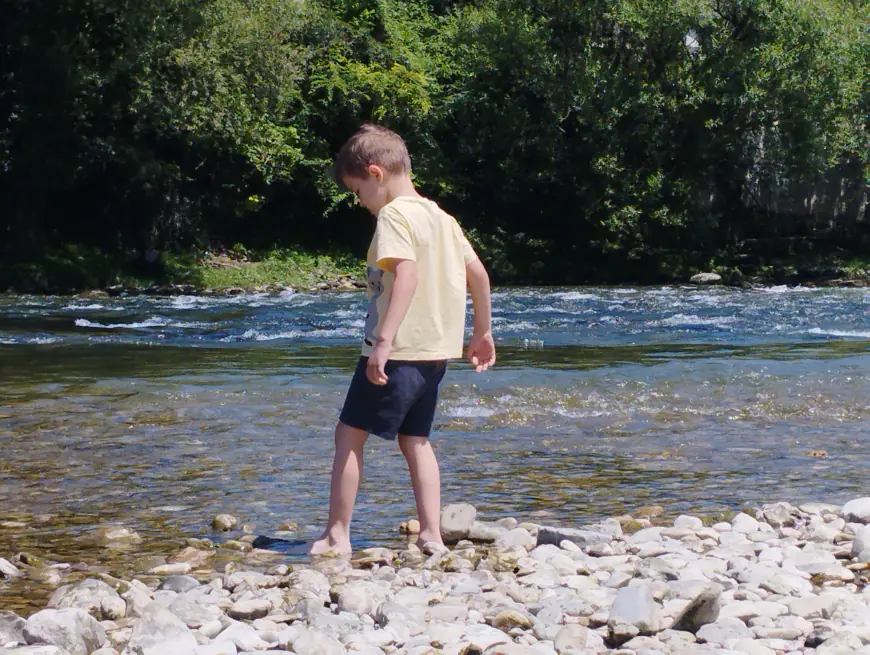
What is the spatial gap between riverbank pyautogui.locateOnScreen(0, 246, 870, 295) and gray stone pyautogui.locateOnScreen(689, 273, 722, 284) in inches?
3.3

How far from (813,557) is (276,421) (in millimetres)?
4499

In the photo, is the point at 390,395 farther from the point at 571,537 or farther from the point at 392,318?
the point at 571,537

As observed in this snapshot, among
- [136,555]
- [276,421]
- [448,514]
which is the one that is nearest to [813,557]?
[448,514]

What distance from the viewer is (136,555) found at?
15.0ft

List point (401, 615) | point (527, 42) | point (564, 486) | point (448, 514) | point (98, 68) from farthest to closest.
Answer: point (527, 42) < point (98, 68) < point (564, 486) < point (448, 514) < point (401, 615)

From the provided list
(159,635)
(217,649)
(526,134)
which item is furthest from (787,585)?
(526,134)

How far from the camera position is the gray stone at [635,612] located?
3389 mm

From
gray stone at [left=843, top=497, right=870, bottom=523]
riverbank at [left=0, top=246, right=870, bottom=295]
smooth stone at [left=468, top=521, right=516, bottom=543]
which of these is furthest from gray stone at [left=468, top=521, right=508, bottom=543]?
riverbank at [left=0, top=246, right=870, bottom=295]

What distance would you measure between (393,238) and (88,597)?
5.51 feet

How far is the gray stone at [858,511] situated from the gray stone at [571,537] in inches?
44.0

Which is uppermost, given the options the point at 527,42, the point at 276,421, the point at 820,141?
the point at 527,42

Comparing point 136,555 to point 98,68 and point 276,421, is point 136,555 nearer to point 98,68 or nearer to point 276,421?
point 276,421

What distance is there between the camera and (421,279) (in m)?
4.58

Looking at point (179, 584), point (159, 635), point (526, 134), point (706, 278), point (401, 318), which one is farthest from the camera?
point (526, 134)
